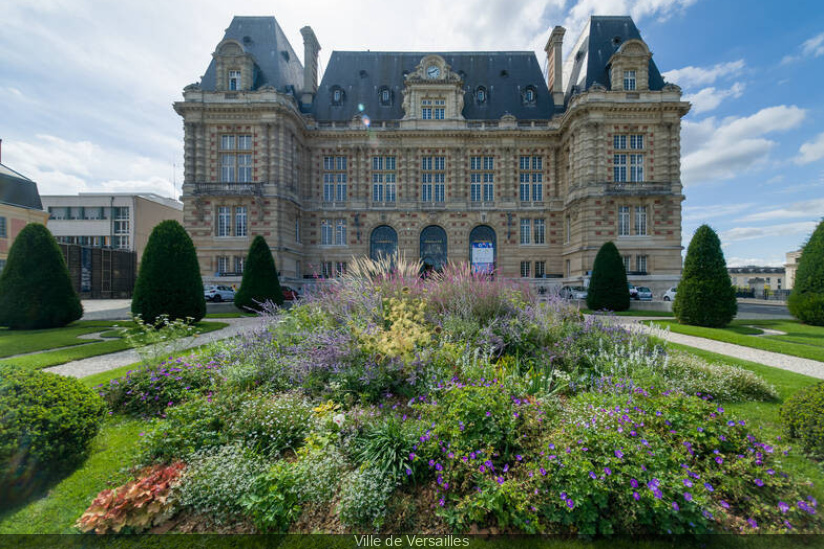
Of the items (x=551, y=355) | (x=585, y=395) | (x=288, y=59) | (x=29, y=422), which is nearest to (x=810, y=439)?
(x=585, y=395)

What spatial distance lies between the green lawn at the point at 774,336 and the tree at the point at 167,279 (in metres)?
15.0

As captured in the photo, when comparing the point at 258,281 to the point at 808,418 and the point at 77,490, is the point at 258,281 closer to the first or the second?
the point at 77,490

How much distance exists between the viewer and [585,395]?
161 inches

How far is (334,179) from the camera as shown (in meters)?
29.2

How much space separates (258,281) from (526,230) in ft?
73.4

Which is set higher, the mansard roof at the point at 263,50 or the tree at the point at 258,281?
the mansard roof at the point at 263,50

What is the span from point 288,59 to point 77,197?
38.5 m

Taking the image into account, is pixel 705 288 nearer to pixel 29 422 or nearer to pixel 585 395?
pixel 585 395

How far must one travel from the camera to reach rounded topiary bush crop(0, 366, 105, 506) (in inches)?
123

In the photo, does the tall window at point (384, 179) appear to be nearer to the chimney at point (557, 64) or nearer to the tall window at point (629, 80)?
the chimney at point (557, 64)

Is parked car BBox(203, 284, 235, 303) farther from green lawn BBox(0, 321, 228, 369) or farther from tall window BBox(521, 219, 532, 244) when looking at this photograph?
tall window BBox(521, 219, 532, 244)

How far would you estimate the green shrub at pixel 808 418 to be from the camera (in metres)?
3.59

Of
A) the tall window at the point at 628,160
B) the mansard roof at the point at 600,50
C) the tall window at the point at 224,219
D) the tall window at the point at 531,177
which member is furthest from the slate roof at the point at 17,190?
the tall window at the point at 628,160

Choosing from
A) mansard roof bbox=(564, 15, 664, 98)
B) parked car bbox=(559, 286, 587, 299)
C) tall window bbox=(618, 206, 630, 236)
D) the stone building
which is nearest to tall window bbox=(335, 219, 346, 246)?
the stone building
